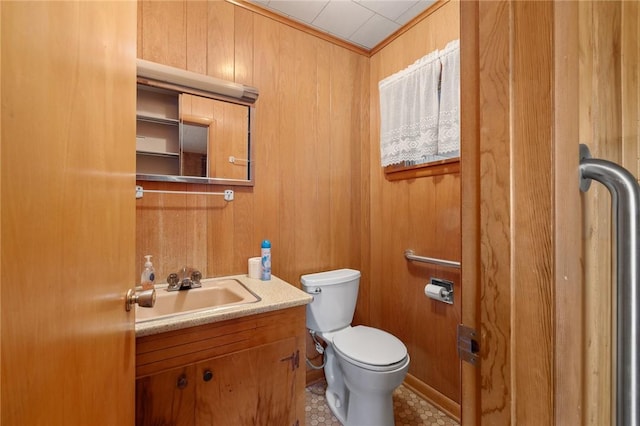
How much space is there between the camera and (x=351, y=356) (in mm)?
1334

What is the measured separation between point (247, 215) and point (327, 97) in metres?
1.02

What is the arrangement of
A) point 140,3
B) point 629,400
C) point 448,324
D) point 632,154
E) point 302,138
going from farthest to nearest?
1. point 302,138
2. point 448,324
3. point 140,3
4. point 632,154
5. point 629,400

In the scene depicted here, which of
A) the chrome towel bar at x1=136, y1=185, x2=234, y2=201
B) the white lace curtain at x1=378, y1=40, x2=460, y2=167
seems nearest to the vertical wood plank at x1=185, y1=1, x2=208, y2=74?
the chrome towel bar at x1=136, y1=185, x2=234, y2=201

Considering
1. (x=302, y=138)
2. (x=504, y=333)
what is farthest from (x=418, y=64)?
(x=504, y=333)

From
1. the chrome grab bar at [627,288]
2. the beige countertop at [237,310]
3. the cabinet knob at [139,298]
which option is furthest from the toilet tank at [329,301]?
the chrome grab bar at [627,288]

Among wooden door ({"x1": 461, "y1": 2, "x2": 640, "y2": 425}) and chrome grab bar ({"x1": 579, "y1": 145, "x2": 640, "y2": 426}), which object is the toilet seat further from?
chrome grab bar ({"x1": 579, "y1": 145, "x2": 640, "y2": 426})

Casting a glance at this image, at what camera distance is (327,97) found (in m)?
1.92

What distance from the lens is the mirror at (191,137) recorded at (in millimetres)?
1346

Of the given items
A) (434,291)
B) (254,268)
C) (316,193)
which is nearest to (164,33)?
(316,193)

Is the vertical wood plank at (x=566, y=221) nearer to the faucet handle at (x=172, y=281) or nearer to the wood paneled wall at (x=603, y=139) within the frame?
the wood paneled wall at (x=603, y=139)

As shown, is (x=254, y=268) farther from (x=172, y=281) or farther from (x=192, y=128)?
(x=192, y=128)

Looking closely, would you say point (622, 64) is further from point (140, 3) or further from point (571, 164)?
point (140, 3)

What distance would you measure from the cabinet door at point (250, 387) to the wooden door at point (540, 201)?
0.90 m

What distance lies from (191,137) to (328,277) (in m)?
1.14
